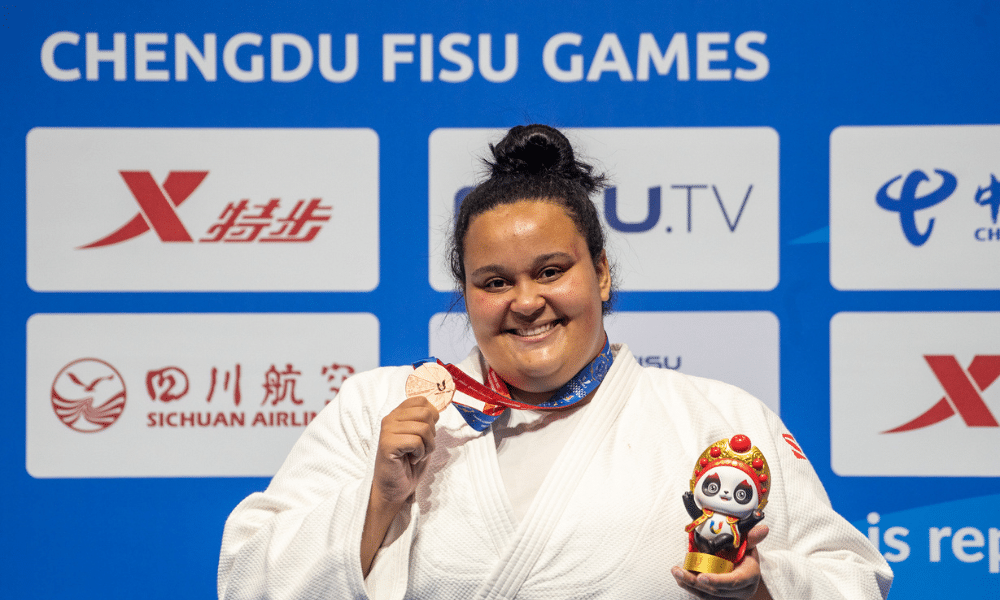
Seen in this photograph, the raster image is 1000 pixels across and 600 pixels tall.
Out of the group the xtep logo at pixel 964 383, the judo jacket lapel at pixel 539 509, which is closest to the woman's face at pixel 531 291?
the judo jacket lapel at pixel 539 509

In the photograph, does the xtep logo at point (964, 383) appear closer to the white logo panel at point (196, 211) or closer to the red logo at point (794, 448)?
the red logo at point (794, 448)

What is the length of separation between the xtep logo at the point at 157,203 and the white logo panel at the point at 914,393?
1.56 meters

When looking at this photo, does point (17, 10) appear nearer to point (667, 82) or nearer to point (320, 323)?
point (320, 323)

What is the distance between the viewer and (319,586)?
1.18 meters

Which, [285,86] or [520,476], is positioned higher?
[285,86]

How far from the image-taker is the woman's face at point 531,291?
122cm

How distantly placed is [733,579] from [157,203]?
154 cm

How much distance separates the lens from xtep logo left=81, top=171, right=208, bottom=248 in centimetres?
192

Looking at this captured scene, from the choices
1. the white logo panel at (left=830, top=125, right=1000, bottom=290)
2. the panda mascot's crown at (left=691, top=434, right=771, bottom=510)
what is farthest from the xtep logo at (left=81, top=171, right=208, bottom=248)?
the white logo panel at (left=830, top=125, right=1000, bottom=290)

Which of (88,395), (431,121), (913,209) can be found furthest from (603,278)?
(88,395)

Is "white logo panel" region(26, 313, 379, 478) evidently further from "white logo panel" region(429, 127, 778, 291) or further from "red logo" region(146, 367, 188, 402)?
"white logo panel" region(429, 127, 778, 291)

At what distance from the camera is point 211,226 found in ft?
6.30

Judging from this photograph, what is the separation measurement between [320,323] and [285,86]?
0.57m

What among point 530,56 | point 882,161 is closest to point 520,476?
point 530,56
